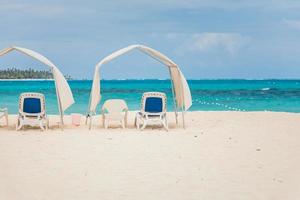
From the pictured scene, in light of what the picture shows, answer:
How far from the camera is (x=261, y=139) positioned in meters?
12.6

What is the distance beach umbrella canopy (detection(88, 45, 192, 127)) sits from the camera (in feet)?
48.2

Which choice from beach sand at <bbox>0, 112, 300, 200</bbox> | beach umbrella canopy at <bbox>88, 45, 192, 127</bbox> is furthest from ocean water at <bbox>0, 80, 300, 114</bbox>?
beach sand at <bbox>0, 112, 300, 200</bbox>

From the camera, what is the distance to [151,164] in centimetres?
922

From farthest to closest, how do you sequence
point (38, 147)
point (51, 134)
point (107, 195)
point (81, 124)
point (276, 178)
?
1. point (81, 124)
2. point (51, 134)
3. point (38, 147)
4. point (276, 178)
5. point (107, 195)

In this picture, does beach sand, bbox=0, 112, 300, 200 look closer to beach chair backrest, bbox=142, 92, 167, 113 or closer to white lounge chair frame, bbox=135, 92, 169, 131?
white lounge chair frame, bbox=135, 92, 169, 131

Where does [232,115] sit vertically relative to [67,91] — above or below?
below

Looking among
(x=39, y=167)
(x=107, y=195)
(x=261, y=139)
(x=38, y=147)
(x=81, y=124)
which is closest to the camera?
(x=107, y=195)

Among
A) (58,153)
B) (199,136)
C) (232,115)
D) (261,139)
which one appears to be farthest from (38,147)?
(232,115)

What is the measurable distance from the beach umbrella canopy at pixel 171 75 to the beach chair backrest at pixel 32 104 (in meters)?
1.26

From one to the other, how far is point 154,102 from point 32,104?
2.76m

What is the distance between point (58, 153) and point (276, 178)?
12.4 ft

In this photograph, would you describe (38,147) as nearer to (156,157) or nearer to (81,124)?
(156,157)

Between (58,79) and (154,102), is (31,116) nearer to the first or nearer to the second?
(58,79)

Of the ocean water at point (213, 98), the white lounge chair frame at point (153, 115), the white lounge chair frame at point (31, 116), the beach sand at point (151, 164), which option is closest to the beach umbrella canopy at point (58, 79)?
the white lounge chair frame at point (31, 116)
